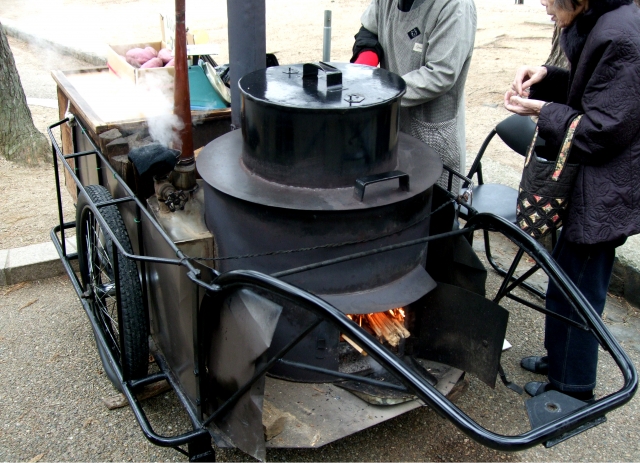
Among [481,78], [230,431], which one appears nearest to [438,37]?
[230,431]

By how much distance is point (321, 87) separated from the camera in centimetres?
257

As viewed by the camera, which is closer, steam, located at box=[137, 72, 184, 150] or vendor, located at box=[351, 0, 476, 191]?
steam, located at box=[137, 72, 184, 150]

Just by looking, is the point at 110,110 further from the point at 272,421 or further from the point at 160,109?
the point at 272,421

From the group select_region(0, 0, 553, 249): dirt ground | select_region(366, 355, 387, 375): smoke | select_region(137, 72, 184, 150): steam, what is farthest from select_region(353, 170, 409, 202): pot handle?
select_region(0, 0, 553, 249): dirt ground

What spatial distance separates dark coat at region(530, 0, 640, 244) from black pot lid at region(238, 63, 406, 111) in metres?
0.73

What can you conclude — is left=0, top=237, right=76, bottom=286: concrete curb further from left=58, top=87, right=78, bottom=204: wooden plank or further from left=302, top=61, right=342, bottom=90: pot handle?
left=302, top=61, right=342, bottom=90: pot handle

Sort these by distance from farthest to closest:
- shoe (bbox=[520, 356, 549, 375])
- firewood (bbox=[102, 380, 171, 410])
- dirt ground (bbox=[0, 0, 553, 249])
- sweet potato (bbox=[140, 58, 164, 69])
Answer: dirt ground (bbox=[0, 0, 553, 249]) → sweet potato (bbox=[140, 58, 164, 69]) → shoe (bbox=[520, 356, 549, 375]) → firewood (bbox=[102, 380, 171, 410])

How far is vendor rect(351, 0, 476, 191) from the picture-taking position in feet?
10.7

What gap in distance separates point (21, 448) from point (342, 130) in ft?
6.93

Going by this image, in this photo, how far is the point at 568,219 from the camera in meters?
2.72

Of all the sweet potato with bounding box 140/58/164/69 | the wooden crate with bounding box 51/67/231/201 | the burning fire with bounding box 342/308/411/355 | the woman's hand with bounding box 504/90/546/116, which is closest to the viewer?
the woman's hand with bounding box 504/90/546/116

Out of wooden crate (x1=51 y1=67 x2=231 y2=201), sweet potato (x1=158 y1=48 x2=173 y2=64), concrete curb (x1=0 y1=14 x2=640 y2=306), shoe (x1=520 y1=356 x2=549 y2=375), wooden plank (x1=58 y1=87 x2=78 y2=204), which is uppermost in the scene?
sweet potato (x1=158 y1=48 x2=173 y2=64)

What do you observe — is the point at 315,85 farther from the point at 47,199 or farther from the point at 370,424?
the point at 47,199

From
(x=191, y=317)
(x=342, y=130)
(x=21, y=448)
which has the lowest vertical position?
(x=21, y=448)
